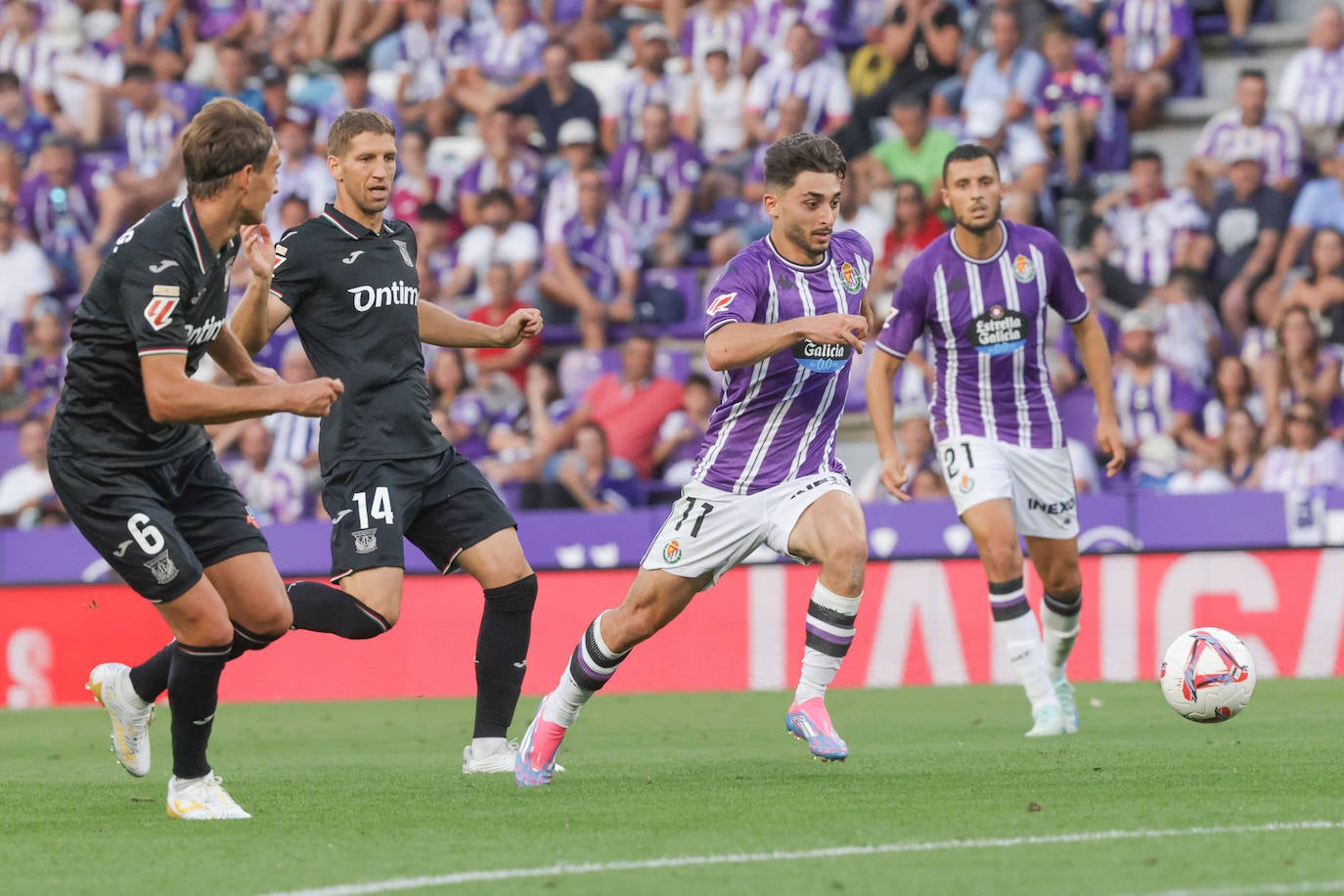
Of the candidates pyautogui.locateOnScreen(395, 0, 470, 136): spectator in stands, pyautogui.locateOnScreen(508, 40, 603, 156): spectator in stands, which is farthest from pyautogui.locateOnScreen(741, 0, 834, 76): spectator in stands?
pyautogui.locateOnScreen(395, 0, 470, 136): spectator in stands

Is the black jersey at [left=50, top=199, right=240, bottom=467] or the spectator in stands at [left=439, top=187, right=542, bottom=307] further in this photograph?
the spectator in stands at [left=439, top=187, right=542, bottom=307]

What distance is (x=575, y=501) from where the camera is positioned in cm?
1391

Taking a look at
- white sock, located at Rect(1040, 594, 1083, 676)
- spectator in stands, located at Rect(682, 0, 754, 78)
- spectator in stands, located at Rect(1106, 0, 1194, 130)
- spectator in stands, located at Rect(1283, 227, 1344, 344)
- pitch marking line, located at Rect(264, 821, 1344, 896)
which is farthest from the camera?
spectator in stands, located at Rect(682, 0, 754, 78)

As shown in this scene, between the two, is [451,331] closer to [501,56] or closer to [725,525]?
[725,525]

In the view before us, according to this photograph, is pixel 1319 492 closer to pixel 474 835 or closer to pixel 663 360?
pixel 663 360

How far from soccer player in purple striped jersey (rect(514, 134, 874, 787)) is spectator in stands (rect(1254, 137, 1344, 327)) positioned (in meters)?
A: 8.41

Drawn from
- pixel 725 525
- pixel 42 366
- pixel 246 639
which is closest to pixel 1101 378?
pixel 725 525

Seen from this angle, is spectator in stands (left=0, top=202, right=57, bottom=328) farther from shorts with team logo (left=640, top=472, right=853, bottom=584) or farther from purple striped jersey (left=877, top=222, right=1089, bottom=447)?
shorts with team logo (left=640, top=472, right=853, bottom=584)

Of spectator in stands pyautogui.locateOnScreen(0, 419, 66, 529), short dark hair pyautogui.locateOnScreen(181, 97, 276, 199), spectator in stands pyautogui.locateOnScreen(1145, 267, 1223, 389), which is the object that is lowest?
spectator in stands pyautogui.locateOnScreen(0, 419, 66, 529)

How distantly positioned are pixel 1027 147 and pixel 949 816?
1075 centimetres

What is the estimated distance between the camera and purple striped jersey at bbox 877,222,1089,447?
338 inches

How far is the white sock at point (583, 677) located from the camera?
21.9ft

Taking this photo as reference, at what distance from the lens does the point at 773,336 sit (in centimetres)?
636

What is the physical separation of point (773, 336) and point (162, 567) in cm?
213
